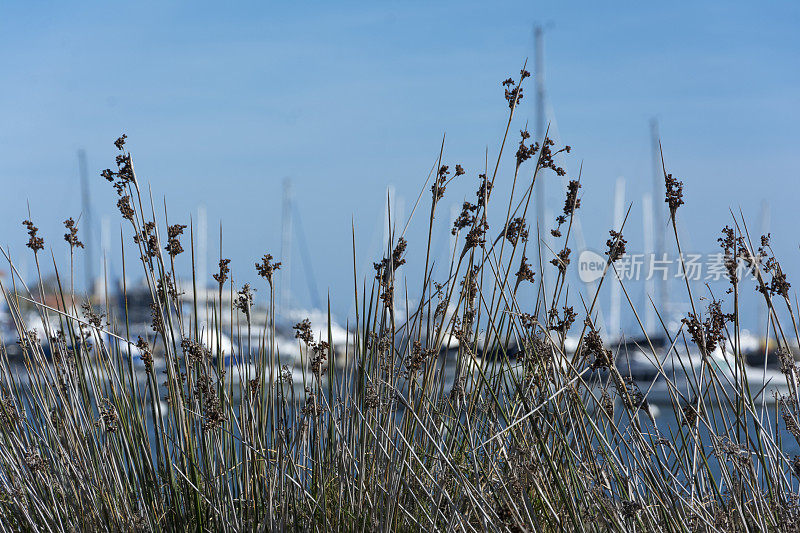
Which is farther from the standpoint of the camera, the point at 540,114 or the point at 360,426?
the point at 540,114

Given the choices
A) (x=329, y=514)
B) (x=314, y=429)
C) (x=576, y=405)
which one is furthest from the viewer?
(x=329, y=514)

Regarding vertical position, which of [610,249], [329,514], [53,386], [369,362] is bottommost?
[329,514]

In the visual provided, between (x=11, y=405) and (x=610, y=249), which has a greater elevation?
(x=610, y=249)

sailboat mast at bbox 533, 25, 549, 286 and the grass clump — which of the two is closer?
the grass clump

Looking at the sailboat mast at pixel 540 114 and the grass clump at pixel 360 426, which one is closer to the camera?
the grass clump at pixel 360 426

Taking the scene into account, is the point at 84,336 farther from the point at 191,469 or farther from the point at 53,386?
the point at 191,469

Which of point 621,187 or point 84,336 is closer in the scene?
point 84,336

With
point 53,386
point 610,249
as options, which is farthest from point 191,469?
point 610,249

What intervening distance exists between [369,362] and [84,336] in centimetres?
85

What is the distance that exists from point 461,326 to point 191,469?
78 centimetres

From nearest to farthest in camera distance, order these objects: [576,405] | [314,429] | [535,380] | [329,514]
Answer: [576,405]
[535,380]
[314,429]
[329,514]

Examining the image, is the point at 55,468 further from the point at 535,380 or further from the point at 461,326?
the point at 535,380

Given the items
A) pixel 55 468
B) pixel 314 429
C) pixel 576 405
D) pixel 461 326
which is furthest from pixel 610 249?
pixel 55 468

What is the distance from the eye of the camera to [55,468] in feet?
7.01
